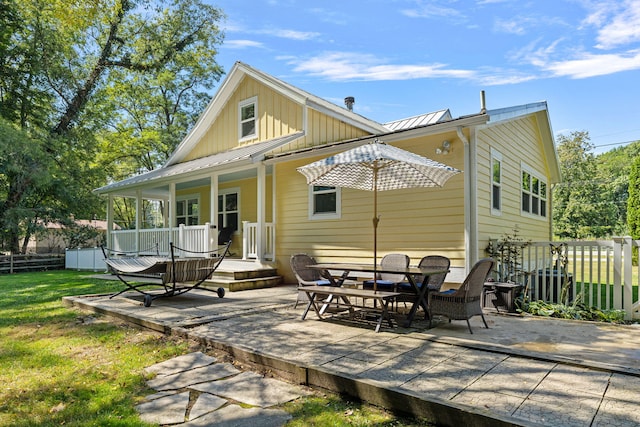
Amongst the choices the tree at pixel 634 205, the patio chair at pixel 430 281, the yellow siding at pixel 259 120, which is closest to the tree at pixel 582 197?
the tree at pixel 634 205

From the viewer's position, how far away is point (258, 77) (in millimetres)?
12156

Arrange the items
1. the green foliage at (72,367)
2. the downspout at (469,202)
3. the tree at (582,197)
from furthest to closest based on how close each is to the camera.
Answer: the tree at (582,197) < the downspout at (469,202) < the green foliage at (72,367)

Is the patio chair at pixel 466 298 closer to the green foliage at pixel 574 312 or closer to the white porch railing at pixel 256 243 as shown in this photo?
the green foliage at pixel 574 312

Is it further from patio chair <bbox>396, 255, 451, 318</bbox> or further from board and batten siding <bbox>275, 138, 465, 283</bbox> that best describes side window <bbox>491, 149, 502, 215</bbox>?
patio chair <bbox>396, 255, 451, 318</bbox>

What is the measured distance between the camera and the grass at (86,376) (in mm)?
2834

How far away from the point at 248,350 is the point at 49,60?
19.6m

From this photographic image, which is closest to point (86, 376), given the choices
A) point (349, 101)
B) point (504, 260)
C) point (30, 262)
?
point (504, 260)

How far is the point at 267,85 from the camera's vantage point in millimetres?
12008

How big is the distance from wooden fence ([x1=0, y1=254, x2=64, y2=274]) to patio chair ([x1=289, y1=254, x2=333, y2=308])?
53.4 ft

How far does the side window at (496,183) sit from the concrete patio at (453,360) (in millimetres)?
3025

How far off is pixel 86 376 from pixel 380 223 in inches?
240

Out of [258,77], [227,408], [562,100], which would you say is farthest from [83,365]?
[562,100]

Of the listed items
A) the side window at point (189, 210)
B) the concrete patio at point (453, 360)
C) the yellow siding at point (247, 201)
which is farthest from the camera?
the side window at point (189, 210)

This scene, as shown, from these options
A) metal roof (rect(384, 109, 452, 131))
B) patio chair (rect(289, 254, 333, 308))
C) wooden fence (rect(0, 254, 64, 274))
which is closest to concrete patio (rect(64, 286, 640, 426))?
patio chair (rect(289, 254, 333, 308))
